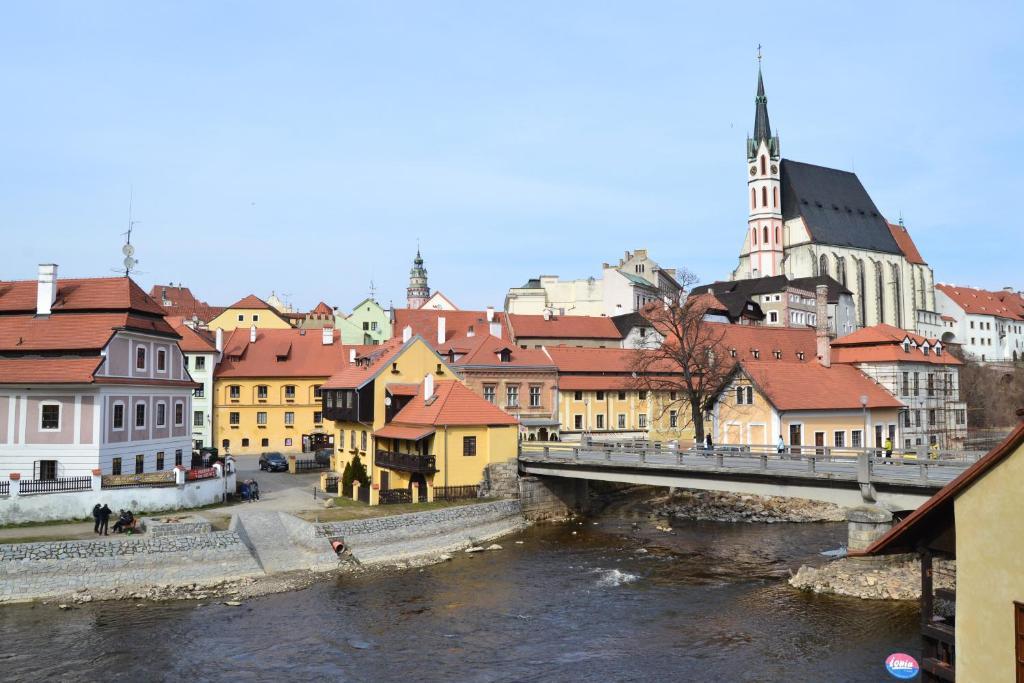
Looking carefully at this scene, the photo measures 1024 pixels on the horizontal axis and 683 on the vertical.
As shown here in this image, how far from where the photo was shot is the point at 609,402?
69688 mm

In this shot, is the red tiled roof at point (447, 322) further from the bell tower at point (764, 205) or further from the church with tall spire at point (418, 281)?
the church with tall spire at point (418, 281)

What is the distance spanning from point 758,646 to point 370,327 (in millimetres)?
86236

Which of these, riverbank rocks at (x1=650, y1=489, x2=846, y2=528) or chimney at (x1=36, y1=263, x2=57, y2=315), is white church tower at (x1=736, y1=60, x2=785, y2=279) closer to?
riverbank rocks at (x1=650, y1=489, x2=846, y2=528)

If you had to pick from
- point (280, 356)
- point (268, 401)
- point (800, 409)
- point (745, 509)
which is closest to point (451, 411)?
point (745, 509)

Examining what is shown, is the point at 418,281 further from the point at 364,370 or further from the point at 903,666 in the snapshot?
the point at 903,666

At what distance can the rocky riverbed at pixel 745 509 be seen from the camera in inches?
1845

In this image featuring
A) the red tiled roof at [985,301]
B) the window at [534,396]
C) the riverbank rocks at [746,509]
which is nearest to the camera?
the riverbank rocks at [746,509]

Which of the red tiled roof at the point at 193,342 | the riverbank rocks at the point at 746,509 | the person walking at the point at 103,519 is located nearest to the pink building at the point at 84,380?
the person walking at the point at 103,519

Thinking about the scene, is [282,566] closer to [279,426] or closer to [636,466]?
[636,466]

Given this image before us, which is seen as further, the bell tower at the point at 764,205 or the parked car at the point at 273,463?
the bell tower at the point at 764,205

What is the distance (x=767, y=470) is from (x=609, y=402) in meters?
34.5

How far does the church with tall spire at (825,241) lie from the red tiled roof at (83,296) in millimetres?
107020

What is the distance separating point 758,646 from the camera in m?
25.2

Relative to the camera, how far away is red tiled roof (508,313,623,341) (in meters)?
85.2
